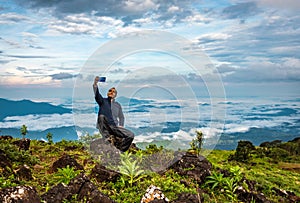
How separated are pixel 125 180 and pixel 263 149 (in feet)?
39.4

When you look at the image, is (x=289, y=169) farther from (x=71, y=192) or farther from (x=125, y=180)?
(x=71, y=192)

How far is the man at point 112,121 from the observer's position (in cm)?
1111

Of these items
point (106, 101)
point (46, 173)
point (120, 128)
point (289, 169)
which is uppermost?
point (106, 101)

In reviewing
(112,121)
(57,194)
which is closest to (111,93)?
(112,121)

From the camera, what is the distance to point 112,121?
37.3 ft

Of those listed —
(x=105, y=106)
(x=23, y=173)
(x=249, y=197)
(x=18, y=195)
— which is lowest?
(x=249, y=197)

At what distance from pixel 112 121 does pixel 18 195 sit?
542 centimetres

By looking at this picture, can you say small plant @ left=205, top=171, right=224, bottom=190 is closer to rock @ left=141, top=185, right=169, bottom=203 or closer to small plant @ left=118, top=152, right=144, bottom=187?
small plant @ left=118, top=152, right=144, bottom=187

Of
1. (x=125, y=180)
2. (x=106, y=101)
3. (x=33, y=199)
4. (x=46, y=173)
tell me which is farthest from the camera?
(x=106, y=101)

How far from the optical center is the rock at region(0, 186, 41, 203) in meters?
6.06

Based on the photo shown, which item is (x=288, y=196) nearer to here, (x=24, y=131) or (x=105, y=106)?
(x=105, y=106)

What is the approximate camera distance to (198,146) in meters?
12.3

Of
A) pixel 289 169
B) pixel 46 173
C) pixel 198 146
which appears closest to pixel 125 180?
pixel 46 173

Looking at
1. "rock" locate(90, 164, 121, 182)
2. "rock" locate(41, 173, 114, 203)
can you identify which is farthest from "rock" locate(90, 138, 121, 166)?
"rock" locate(41, 173, 114, 203)
